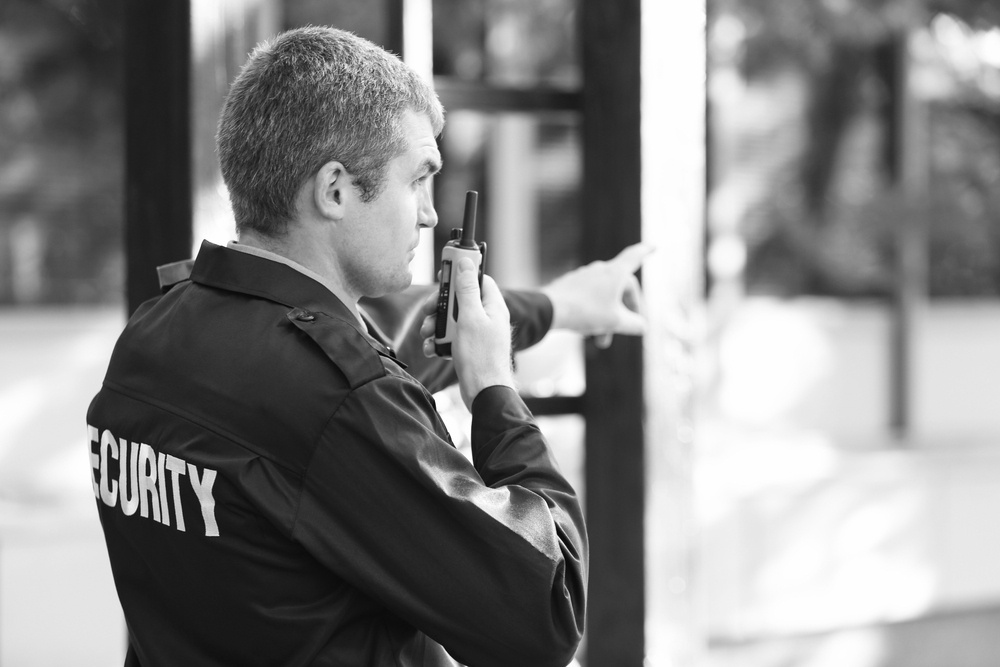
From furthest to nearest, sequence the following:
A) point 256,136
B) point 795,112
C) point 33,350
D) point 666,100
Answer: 1. point 795,112
2. point 33,350
3. point 666,100
4. point 256,136

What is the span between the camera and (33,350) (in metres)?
4.05

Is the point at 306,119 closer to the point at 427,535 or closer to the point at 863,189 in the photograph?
the point at 427,535

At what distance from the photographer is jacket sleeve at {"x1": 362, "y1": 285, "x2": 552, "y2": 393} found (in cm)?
169

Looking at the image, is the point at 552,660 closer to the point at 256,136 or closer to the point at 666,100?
the point at 256,136

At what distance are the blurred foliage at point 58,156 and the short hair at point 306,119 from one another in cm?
298

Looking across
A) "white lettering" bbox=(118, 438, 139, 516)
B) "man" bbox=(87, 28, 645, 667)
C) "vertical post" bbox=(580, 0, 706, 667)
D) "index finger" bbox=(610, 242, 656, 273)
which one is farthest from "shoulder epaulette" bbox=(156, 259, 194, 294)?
"vertical post" bbox=(580, 0, 706, 667)

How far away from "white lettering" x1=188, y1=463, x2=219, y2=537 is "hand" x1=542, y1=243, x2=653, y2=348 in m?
0.80

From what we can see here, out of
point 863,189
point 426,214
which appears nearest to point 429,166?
point 426,214

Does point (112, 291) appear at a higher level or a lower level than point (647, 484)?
higher

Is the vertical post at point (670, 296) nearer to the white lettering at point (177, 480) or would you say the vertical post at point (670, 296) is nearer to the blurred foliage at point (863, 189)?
the white lettering at point (177, 480)

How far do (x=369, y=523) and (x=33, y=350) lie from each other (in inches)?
131

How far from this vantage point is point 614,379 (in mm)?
2242

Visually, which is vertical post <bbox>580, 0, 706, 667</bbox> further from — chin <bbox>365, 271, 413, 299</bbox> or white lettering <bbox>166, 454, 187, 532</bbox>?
white lettering <bbox>166, 454, 187, 532</bbox>

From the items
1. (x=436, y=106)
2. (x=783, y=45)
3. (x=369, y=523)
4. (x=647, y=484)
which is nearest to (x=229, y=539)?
(x=369, y=523)
